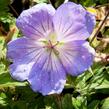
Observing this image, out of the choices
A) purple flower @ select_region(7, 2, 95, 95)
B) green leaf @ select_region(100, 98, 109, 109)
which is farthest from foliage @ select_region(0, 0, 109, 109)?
purple flower @ select_region(7, 2, 95, 95)

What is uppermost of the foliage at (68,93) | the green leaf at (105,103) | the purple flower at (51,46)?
the purple flower at (51,46)

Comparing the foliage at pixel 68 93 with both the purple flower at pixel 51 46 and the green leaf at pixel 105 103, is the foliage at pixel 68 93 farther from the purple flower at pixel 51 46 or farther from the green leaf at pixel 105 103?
the purple flower at pixel 51 46

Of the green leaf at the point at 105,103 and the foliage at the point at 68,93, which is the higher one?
the foliage at the point at 68,93

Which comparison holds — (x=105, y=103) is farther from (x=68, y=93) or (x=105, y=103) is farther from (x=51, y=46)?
(x=51, y=46)

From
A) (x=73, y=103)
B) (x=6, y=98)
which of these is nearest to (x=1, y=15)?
(x=6, y=98)

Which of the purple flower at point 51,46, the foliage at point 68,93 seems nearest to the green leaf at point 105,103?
the foliage at point 68,93

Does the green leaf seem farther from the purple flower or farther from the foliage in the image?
the purple flower

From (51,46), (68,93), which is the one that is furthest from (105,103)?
(51,46)

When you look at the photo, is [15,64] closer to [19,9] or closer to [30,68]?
[30,68]
